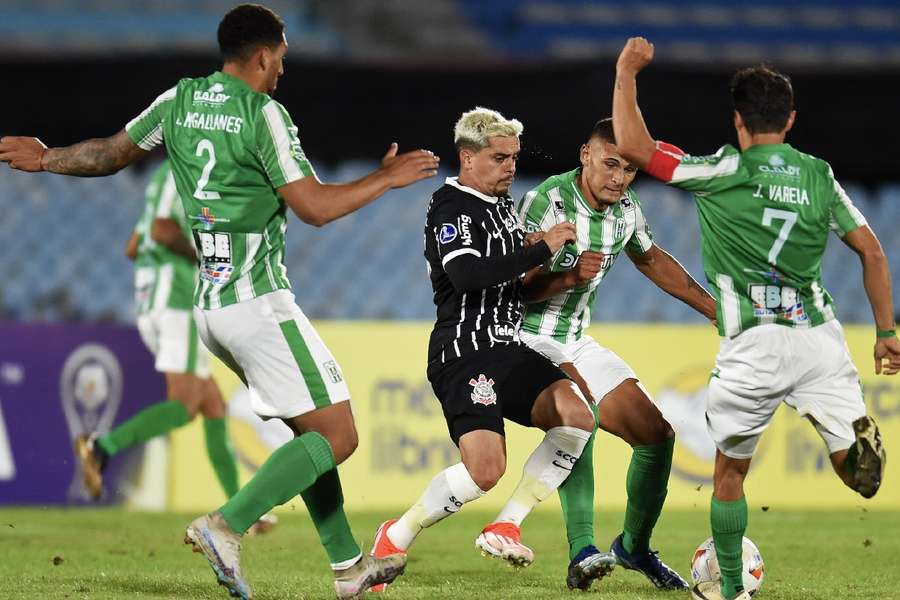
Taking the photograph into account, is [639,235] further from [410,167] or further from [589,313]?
[410,167]

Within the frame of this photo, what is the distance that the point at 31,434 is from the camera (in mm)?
9195

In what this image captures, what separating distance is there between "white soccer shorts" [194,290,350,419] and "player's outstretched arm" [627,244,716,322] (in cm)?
178

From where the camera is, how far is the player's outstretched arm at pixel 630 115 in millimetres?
5023

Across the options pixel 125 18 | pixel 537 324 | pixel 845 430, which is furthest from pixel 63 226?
pixel 845 430

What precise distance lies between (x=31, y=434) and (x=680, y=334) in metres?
4.45

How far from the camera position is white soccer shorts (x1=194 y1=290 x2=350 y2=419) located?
5016 mm

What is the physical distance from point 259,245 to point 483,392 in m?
1.07

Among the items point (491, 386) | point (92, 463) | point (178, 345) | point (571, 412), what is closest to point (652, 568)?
point (571, 412)

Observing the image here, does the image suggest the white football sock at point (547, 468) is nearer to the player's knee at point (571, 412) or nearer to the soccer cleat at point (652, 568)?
the player's knee at point (571, 412)

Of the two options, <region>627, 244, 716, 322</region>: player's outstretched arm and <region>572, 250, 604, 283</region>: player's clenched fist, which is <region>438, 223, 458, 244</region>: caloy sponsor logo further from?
<region>627, 244, 716, 322</region>: player's outstretched arm

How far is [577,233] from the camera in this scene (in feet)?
19.9

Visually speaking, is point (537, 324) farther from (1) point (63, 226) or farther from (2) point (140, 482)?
(1) point (63, 226)

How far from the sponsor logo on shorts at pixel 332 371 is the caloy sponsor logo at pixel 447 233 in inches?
28.1

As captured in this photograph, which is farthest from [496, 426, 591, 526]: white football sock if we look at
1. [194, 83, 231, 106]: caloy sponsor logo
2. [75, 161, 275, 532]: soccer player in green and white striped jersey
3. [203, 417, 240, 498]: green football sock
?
[203, 417, 240, 498]: green football sock
